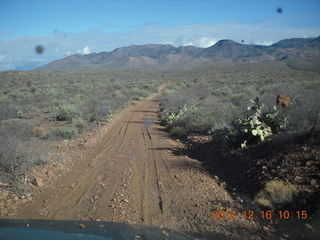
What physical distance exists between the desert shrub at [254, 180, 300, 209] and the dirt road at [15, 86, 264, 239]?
0.49 metres

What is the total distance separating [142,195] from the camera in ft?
19.4

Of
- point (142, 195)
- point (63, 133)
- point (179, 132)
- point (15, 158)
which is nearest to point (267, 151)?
point (142, 195)

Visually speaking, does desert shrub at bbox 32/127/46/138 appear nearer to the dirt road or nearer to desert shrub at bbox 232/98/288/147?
the dirt road

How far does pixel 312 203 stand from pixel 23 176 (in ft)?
20.9

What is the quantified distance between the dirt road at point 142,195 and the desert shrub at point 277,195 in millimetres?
486

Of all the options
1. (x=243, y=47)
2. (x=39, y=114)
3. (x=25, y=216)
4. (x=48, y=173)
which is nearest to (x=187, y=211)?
(x=25, y=216)

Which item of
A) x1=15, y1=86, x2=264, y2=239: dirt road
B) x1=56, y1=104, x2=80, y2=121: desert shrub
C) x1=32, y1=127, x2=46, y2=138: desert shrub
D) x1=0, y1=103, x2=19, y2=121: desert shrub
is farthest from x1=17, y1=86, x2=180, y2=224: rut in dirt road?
x1=0, y1=103, x2=19, y2=121: desert shrub

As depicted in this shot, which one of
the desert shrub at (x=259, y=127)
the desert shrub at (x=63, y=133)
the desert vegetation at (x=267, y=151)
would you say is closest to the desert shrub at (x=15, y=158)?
the desert shrub at (x=63, y=133)

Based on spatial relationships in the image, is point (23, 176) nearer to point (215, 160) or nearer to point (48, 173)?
point (48, 173)

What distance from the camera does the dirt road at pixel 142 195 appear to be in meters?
4.76

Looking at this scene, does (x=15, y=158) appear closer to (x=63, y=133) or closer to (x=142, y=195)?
(x=142, y=195)

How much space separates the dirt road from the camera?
4762mm

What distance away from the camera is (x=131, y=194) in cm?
596

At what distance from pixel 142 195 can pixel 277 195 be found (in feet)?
9.19
